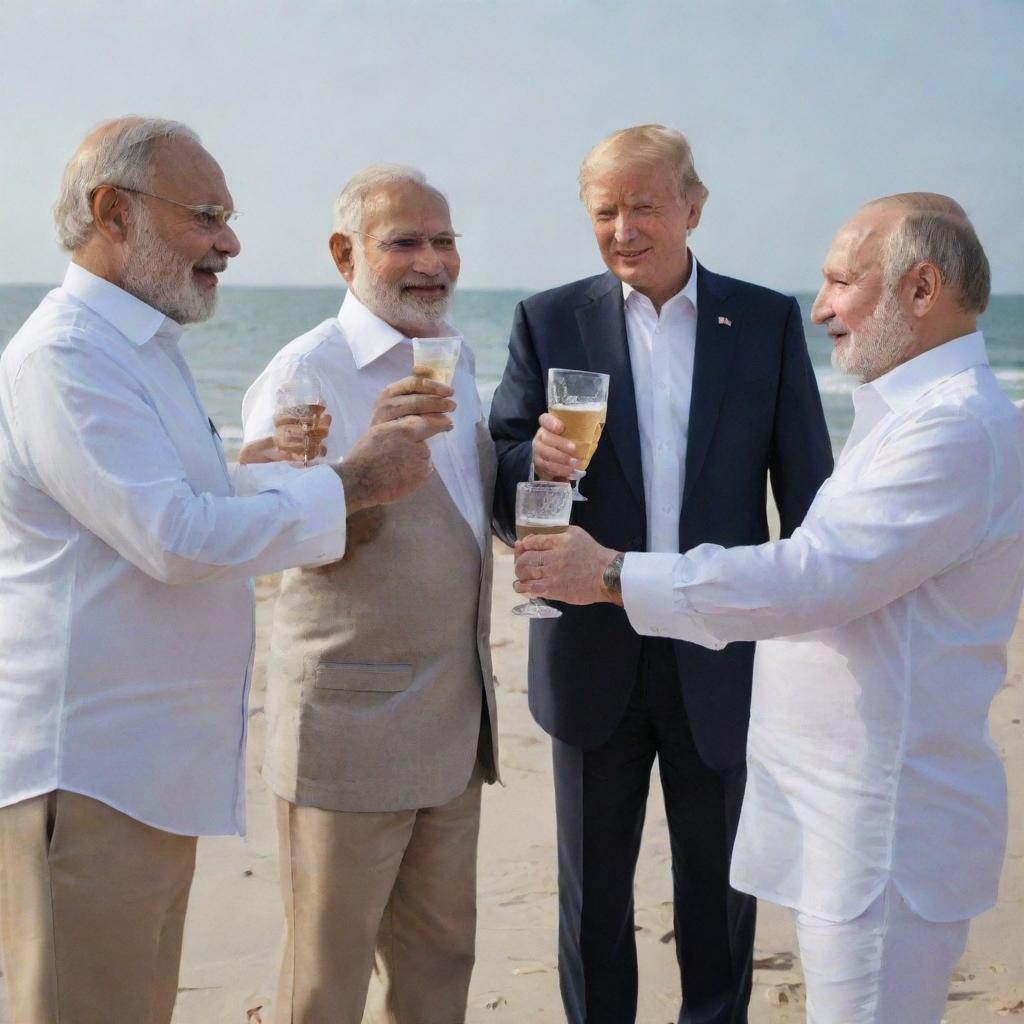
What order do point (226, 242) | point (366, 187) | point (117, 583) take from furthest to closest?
point (366, 187), point (226, 242), point (117, 583)

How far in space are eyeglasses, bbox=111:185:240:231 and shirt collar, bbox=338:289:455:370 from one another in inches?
17.2

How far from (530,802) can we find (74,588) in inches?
135

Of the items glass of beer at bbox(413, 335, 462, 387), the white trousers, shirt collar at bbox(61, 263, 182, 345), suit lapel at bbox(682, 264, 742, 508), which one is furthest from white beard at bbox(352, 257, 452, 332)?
the white trousers

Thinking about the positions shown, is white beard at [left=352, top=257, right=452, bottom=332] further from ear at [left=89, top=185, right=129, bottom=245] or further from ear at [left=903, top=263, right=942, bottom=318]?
ear at [left=903, top=263, right=942, bottom=318]

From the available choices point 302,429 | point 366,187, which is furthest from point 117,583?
point 366,187

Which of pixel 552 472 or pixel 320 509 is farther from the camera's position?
pixel 552 472

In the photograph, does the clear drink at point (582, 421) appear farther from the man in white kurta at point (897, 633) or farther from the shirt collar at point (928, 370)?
the shirt collar at point (928, 370)

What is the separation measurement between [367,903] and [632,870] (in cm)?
95

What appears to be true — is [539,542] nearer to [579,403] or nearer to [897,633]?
[579,403]

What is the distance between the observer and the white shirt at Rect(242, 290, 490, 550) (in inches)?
125

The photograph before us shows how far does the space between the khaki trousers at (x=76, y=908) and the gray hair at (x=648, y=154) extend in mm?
2248

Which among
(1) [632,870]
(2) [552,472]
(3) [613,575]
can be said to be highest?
(2) [552,472]

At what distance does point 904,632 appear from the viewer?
260cm

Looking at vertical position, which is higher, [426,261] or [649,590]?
[426,261]
